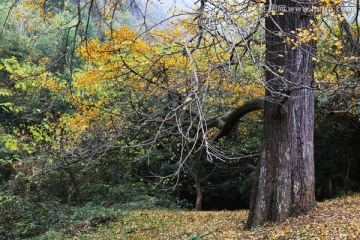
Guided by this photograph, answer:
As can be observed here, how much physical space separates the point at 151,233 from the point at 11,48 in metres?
15.5

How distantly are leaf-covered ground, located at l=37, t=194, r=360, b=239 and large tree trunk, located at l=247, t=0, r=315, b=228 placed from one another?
26cm

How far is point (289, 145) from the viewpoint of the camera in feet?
17.9

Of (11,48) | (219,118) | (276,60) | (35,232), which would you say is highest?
(11,48)

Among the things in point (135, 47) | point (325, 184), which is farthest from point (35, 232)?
point (325, 184)

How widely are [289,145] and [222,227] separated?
2.12 meters

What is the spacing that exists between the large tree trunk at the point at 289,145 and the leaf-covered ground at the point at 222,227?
26 centimetres

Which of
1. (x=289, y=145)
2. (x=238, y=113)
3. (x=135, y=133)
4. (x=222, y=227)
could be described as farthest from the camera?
(x=135, y=133)

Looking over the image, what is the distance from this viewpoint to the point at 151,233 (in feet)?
24.3

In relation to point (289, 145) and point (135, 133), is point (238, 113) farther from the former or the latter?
point (135, 133)

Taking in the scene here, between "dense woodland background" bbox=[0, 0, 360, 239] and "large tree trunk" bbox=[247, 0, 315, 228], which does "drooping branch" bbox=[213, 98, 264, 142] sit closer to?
"dense woodland background" bbox=[0, 0, 360, 239]

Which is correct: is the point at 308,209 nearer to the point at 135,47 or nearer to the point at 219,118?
the point at 219,118

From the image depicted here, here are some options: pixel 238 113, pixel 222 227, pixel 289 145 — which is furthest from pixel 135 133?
pixel 289 145

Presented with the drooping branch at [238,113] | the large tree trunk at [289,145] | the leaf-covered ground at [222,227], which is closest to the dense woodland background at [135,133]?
the drooping branch at [238,113]

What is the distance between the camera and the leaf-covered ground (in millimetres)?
4555
